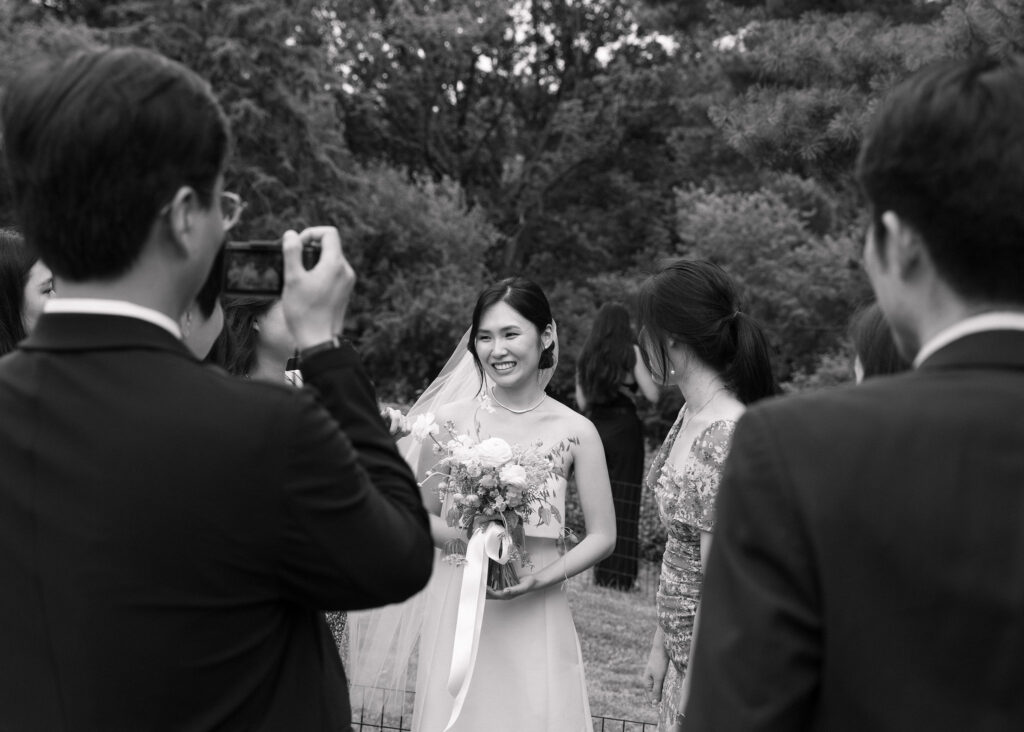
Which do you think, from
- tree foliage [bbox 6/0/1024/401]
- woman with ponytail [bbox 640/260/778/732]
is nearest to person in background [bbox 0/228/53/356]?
woman with ponytail [bbox 640/260/778/732]

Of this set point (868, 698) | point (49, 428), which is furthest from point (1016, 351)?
point (49, 428)

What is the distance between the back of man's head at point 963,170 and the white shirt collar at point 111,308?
1.13 meters

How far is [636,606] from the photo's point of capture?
33.4ft

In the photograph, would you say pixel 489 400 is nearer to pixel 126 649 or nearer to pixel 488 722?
pixel 488 722

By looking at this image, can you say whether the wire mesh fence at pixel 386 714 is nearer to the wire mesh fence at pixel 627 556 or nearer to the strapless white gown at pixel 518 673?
the strapless white gown at pixel 518 673

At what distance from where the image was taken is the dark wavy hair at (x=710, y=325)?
4133mm

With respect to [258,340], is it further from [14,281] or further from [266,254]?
[266,254]

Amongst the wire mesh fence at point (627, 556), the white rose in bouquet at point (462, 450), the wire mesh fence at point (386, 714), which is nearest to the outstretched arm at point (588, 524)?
the white rose in bouquet at point (462, 450)

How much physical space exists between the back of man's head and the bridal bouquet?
8.99 ft

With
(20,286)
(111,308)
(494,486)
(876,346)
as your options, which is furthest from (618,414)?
(111,308)

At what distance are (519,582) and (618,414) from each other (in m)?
6.24

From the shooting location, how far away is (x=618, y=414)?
35.0ft

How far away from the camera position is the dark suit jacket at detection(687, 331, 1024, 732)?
157 centimetres

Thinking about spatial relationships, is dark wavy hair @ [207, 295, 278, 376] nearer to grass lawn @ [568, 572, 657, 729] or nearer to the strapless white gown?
the strapless white gown
